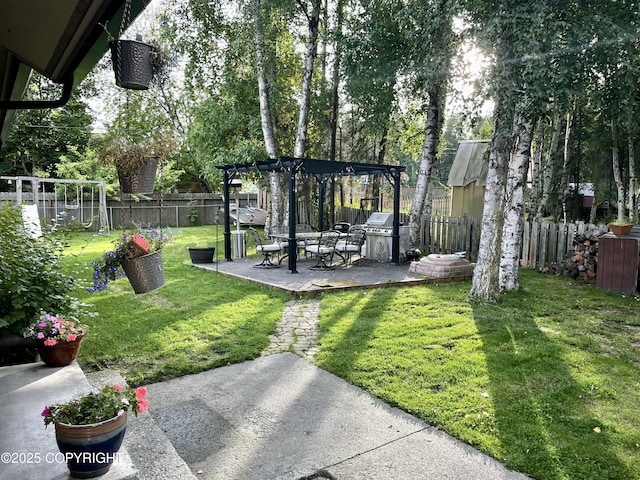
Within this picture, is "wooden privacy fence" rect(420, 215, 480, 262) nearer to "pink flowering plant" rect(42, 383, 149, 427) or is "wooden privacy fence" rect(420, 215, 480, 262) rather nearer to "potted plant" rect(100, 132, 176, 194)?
"potted plant" rect(100, 132, 176, 194)

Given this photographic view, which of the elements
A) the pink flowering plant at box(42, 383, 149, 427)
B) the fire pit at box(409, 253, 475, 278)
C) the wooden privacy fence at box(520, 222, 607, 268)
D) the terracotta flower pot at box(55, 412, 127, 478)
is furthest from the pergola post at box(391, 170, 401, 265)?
the terracotta flower pot at box(55, 412, 127, 478)

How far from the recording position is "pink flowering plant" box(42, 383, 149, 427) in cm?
202

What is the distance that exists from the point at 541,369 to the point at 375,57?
8369mm

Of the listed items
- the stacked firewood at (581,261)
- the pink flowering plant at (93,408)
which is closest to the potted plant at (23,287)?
the pink flowering plant at (93,408)

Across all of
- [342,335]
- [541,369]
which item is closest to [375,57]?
[342,335]

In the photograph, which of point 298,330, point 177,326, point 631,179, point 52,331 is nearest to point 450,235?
point 631,179

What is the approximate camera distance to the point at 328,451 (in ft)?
9.11

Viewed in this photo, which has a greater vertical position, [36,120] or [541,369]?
[36,120]

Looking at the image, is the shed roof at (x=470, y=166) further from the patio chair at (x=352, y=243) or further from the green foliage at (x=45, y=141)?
the green foliage at (x=45, y=141)

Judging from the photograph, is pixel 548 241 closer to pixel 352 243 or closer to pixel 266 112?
pixel 352 243

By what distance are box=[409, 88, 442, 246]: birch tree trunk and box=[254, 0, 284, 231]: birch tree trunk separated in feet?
12.5

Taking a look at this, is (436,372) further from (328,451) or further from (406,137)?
(406,137)

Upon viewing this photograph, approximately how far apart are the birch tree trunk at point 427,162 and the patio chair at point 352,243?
A: 153 centimetres

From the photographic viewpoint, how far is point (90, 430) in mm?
1956
